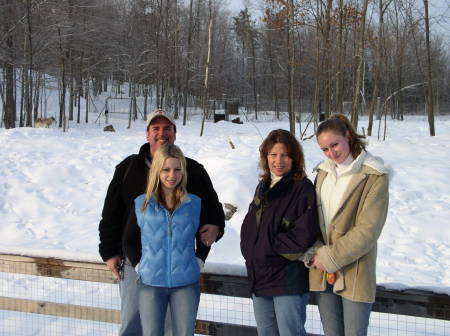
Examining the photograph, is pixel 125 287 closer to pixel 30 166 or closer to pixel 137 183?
pixel 137 183

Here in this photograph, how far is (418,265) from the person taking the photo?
20.6 feet

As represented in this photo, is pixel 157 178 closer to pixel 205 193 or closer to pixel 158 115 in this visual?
pixel 205 193

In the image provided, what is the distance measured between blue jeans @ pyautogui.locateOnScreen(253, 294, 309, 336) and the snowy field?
0.37 m

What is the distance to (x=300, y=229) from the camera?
7.56ft

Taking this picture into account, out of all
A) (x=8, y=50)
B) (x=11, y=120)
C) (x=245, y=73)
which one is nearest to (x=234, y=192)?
(x=8, y=50)

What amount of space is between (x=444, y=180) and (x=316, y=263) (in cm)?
862

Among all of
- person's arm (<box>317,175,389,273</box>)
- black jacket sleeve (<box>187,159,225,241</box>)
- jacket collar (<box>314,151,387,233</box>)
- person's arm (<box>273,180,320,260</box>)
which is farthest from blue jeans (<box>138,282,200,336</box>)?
jacket collar (<box>314,151,387,233</box>)

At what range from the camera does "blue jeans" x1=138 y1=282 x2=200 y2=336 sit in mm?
2479

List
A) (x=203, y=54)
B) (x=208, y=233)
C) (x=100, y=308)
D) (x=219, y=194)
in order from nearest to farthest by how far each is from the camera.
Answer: (x=208, y=233), (x=100, y=308), (x=219, y=194), (x=203, y=54)

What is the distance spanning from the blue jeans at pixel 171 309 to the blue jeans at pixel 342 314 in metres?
0.71

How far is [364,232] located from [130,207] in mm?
1375

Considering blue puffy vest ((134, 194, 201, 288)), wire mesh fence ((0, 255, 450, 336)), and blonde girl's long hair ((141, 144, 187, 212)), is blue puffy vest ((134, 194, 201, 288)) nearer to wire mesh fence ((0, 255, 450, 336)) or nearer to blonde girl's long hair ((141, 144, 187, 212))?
blonde girl's long hair ((141, 144, 187, 212))

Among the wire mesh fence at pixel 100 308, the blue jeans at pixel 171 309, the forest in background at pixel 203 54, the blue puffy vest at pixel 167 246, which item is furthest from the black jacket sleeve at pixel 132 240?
the forest in background at pixel 203 54

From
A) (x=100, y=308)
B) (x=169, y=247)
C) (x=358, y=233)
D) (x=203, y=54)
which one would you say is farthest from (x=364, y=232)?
(x=203, y=54)
